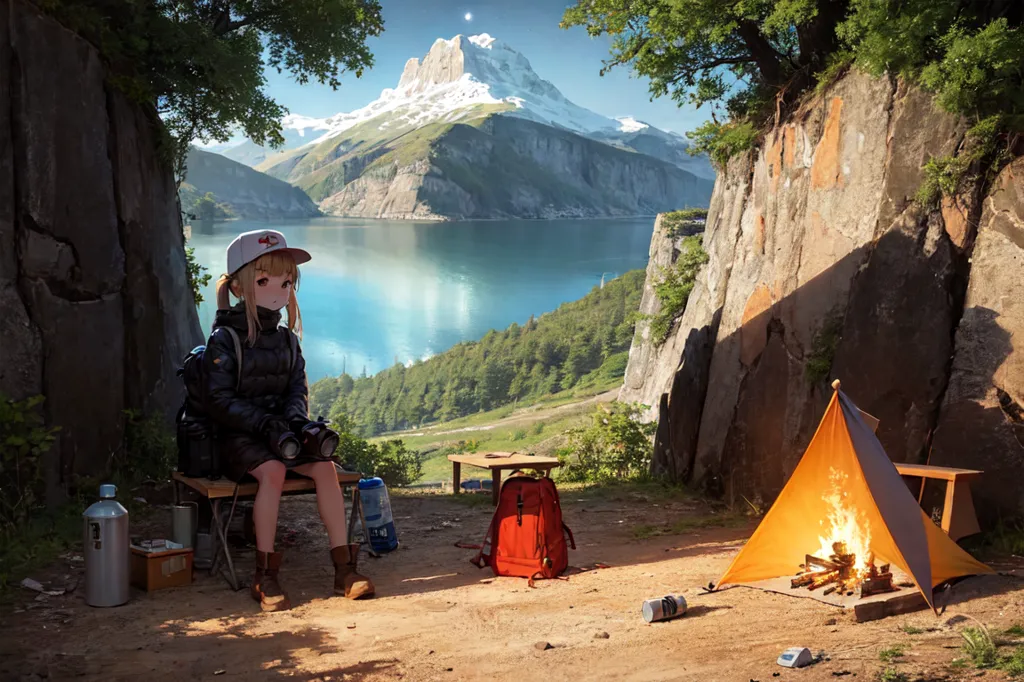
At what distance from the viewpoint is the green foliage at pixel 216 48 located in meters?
8.39

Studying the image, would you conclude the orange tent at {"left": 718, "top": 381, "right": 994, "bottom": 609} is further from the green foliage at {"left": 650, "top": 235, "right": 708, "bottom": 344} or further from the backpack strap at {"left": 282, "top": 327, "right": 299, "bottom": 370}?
the green foliage at {"left": 650, "top": 235, "right": 708, "bottom": 344}

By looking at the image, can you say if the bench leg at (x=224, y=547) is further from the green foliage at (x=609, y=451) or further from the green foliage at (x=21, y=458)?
the green foliage at (x=609, y=451)

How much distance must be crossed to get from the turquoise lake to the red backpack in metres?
55.7

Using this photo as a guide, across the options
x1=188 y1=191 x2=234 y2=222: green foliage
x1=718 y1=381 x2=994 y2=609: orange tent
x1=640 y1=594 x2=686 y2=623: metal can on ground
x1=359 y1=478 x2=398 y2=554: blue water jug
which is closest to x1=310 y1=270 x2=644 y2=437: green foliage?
x1=188 y1=191 x2=234 y2=222: green foliage

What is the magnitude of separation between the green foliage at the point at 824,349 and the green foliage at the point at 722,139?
2889 millimetres

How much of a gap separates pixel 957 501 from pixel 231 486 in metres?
4.59

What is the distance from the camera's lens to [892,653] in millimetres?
4227

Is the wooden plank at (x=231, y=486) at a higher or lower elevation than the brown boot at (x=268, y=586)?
higher

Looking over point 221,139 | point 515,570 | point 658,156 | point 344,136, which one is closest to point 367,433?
point 221,139

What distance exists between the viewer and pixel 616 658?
14.4ft

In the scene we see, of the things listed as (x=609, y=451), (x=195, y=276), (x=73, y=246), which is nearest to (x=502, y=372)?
(x=609, y=451)

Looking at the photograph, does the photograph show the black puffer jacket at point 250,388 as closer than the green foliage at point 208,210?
Yes

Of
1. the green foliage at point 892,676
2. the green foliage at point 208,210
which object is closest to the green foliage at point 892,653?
the green foliage at point 892,676

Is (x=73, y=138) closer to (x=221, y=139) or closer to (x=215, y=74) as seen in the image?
(x=215, y=74)
